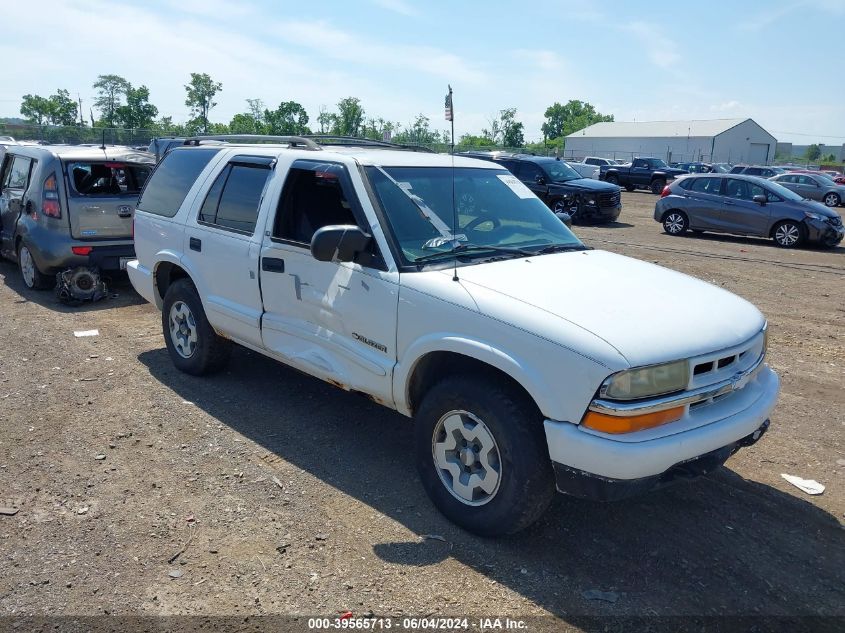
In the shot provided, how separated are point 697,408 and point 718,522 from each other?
0.91 m

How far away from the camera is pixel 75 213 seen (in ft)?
27.3

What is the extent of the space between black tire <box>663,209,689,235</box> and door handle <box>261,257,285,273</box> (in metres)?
14.8

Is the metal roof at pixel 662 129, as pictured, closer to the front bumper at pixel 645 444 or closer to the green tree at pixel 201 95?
the green tree at pixel 201 95

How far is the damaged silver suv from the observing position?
27.2 ft

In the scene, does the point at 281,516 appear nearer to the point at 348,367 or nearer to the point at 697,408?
the point at 348,367

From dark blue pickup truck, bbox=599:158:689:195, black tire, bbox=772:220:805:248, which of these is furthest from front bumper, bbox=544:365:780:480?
dark blue pickup truck, bbox=599:158:689:195

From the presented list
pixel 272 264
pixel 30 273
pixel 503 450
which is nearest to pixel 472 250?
pixel 503 450

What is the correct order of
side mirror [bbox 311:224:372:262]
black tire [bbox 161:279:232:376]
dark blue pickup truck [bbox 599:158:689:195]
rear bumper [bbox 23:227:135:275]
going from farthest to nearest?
dark blue pickup truck [bbox 599:158:689:195] → rear bumper [bbox 23:227:135:275] → black tire [bbox 161:279:232:376] → side mirror [bbox 311:224:372:262]

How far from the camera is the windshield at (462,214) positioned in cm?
412

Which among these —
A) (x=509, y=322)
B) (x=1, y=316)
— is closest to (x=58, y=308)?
(x=1, y=316)

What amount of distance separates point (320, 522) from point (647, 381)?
1893 mm

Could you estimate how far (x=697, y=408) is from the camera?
3363 millimetres

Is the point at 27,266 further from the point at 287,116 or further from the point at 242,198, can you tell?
the point at 287,116

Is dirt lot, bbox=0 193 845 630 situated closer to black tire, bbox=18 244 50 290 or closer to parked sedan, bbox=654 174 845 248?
black tire, bbox=18 244 50 290
